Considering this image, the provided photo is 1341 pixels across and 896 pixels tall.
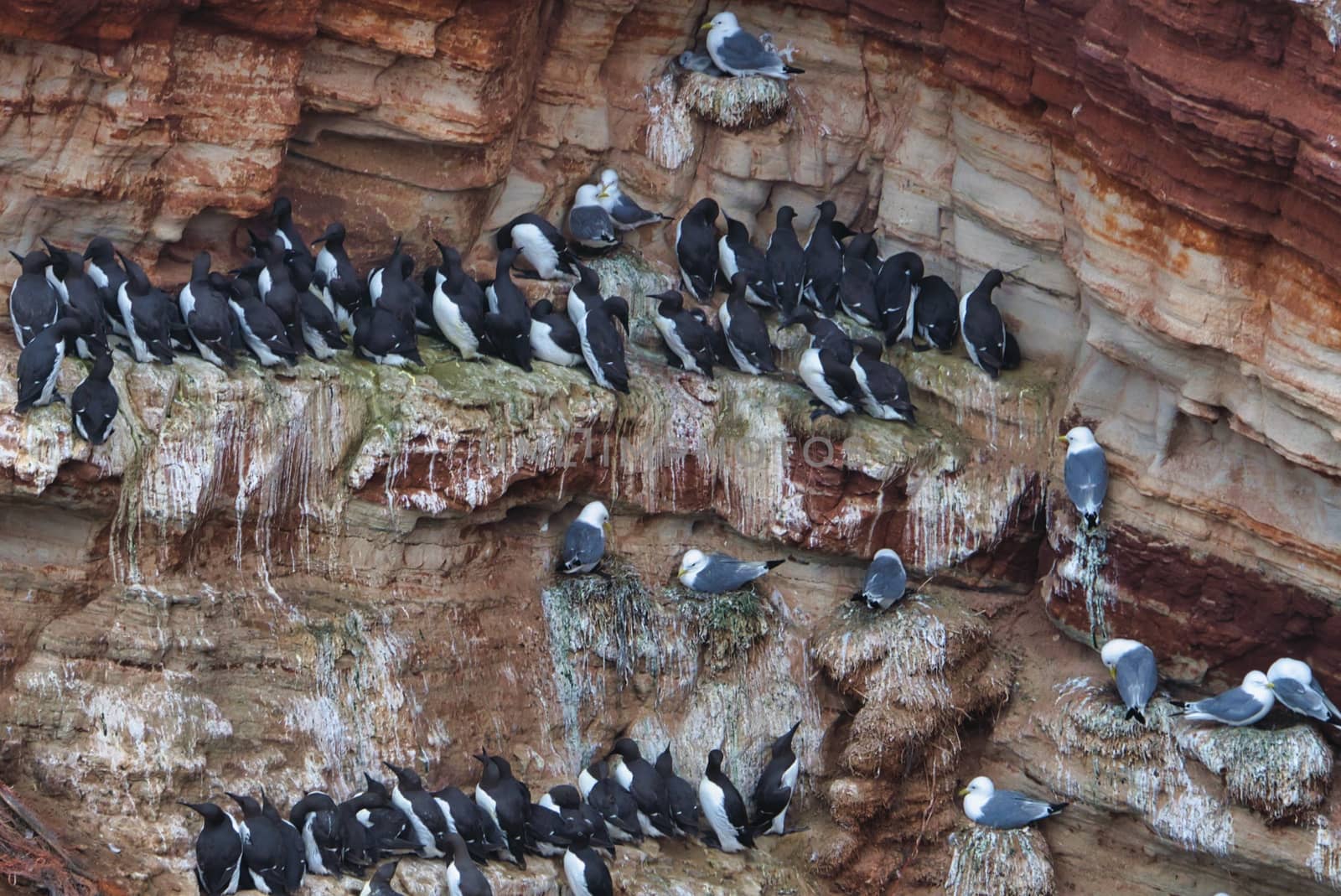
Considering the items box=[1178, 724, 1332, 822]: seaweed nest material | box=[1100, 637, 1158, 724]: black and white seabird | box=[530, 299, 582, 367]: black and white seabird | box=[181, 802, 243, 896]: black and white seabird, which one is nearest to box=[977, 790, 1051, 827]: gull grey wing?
box=[1100, 637, 1158, 724]: black and white seabird

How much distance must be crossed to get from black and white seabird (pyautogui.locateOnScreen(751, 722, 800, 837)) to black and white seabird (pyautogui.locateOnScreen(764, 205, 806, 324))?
10.6ft

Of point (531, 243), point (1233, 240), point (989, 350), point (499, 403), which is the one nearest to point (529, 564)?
point (499, 403)

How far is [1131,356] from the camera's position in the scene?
15.3m

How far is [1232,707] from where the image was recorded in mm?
15055

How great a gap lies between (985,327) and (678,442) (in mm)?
2352

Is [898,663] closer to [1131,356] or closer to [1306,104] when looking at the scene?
[1131,356]

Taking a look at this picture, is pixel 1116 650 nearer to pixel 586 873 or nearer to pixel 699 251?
pixel 586 873

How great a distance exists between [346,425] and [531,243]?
258 cm

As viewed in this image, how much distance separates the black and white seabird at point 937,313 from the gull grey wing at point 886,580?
1849 mm

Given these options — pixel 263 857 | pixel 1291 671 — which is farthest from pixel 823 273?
pixel 263 857

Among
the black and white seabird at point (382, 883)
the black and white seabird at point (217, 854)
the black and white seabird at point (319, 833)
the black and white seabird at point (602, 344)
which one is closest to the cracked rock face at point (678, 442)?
the black and white seabird at point (602, 344)

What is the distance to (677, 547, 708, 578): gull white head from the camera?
1616 cm

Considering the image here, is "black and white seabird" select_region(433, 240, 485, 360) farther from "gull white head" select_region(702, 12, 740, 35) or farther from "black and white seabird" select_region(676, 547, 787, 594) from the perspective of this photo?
"gull white head" select_region(702, 12, 740, 35)

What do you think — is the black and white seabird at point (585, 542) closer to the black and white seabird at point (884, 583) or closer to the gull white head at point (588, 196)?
the black and white seabird at point (884, 583)
